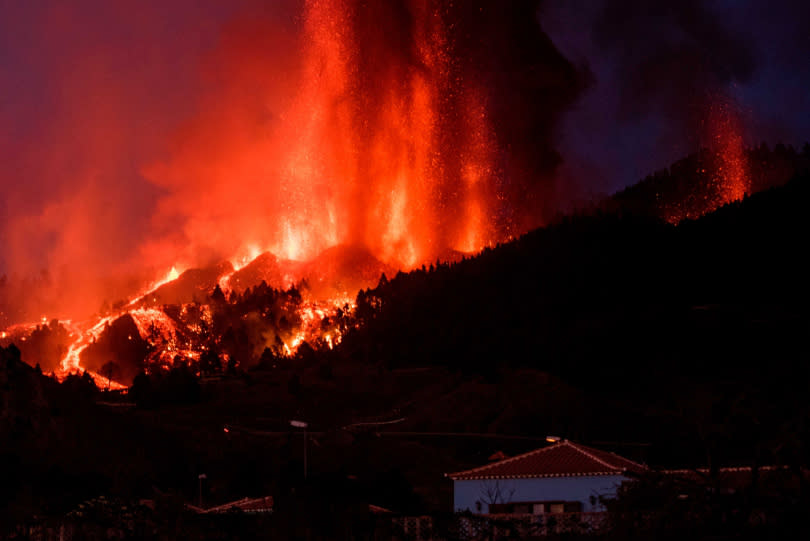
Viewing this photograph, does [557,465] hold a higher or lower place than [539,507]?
higher

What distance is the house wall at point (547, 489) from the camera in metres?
44.6

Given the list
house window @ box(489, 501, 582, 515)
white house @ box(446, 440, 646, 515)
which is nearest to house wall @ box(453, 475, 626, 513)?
white house @ box(446, 440, 646, 515)

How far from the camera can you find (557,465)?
4559cm

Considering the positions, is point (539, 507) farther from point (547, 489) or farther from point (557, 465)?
point (557, 465)

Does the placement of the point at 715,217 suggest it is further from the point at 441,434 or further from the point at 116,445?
the point at 116,445

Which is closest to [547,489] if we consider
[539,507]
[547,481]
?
[547,481]

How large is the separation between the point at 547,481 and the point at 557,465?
0.82 metres

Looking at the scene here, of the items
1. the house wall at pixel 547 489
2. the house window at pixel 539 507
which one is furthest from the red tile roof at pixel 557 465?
the house window at pixel 539 507

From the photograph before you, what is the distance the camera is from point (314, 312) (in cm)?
16412

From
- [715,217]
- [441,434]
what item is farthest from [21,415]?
[715,217]

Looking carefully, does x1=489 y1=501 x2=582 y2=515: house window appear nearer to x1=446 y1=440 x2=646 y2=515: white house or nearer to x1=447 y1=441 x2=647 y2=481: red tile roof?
x1=446 y1=440 x2=646 y2=515: white house

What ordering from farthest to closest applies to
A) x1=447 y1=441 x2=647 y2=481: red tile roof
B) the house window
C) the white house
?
x1=447 y1=441 x2=647 y2=481: red tile roof < the white house < the house window

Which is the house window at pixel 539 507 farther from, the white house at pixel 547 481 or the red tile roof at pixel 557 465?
the red tile roof at pixel 557 465

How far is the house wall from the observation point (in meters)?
44.6
